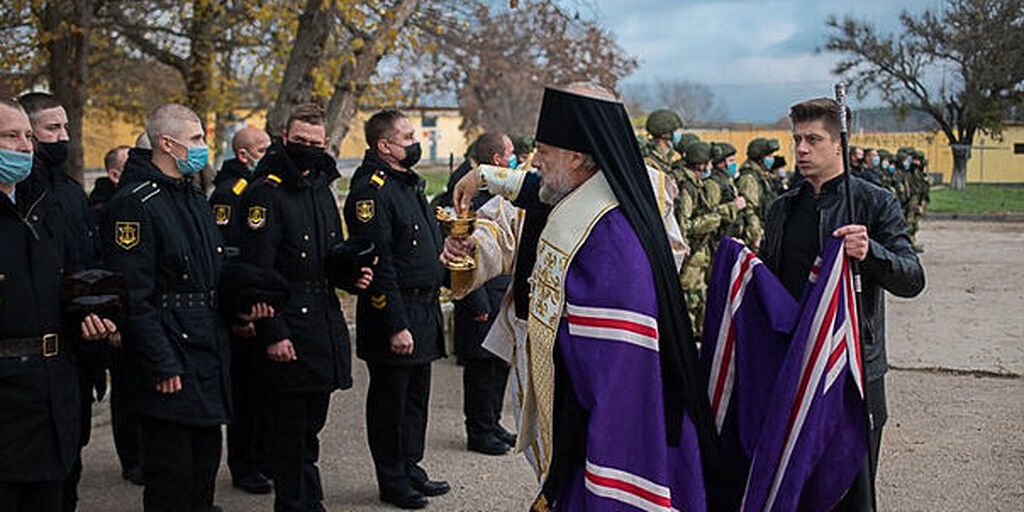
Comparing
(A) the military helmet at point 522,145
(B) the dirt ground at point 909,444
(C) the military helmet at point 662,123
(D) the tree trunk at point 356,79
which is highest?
(D) the tree trunk at point 356,79

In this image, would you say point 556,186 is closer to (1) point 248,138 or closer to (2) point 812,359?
(2) point 812,359

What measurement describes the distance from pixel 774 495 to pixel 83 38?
11601 millimetres

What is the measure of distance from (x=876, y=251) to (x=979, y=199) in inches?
1321

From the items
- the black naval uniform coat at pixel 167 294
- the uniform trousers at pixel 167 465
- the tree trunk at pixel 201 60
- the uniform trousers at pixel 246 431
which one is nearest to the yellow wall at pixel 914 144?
the tree trunk at pixel 201 60

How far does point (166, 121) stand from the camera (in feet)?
15.9

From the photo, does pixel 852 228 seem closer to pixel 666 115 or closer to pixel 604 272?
pixel 604 272

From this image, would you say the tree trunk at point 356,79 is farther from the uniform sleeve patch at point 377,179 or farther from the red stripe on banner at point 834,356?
the red stripe on banner at point 834,356

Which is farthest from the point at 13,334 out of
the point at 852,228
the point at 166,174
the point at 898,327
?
the point at 898,327

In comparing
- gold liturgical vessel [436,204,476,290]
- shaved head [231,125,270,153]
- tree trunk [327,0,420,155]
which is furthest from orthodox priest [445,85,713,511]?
tree trunk [327,0,420,155]

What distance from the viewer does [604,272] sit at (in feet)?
11.2

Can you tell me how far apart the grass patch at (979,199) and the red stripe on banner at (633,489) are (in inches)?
1138

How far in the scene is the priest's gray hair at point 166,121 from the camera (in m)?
4.82

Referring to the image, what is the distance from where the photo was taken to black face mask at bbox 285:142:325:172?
17.9 feet

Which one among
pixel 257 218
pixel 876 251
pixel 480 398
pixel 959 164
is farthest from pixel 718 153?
pixel 959 164
